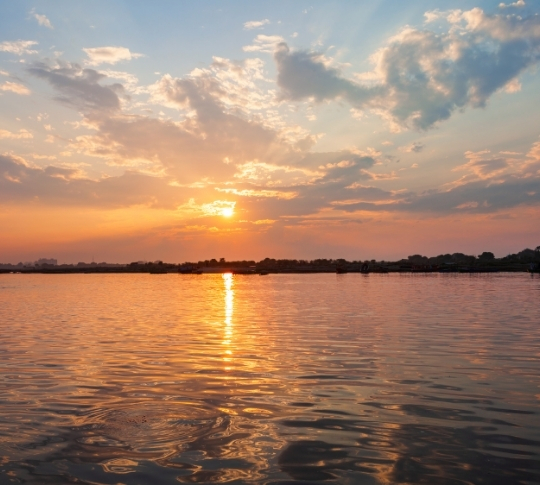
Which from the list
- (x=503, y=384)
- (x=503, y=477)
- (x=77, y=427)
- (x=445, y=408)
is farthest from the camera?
(x=503, y=384)

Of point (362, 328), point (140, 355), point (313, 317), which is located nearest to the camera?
point (140, 355)

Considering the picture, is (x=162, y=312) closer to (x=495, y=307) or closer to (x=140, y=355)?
(x=140, y=355)

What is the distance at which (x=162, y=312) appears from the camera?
137 feet

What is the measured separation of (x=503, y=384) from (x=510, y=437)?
5.22 metres

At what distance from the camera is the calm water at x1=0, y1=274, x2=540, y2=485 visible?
8961mm

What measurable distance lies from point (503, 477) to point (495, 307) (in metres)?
36.8

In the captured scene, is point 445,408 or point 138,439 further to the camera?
point 445,408

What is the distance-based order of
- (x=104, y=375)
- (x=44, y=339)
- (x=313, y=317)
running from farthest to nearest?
(x=313, y=317) < (x=44, y=339) < (x=104, y=375)

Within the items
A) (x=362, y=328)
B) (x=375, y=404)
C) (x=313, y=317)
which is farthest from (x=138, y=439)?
(x=313, y=317)

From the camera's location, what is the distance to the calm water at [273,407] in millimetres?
8961

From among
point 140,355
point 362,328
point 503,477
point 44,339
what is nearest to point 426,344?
point 362,328

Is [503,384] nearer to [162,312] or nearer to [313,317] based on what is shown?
[313,317]

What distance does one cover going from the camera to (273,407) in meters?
13.1

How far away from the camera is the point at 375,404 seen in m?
13.2
